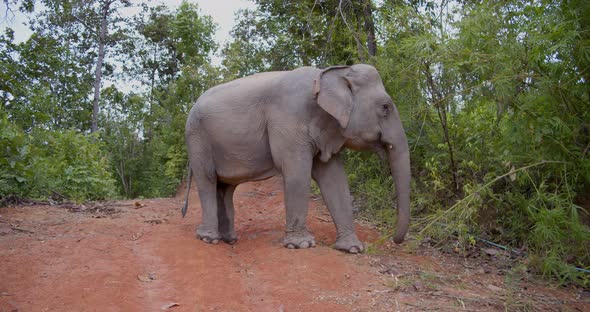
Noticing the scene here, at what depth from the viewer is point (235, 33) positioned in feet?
58.9

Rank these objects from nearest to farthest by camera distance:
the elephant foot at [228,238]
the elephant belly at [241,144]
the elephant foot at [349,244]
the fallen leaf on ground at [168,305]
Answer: the fallen leaf on ground at [168,305]
the elephant foot at [349,244]
the elephant belly at [241,144]
the elephant foot at [228,238]

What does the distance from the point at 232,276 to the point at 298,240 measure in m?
0.98

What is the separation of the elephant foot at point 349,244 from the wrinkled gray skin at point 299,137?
11 millimetres

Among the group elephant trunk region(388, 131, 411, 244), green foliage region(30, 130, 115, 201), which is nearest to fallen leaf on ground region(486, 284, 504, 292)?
elephant trunk region(388, 131, 411, 244)

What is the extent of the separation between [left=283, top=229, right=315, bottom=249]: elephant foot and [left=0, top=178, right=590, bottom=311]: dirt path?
0.37 feet

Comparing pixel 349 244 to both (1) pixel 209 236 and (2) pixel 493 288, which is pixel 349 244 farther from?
A: (1) pixel 209 236

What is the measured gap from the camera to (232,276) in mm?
4984

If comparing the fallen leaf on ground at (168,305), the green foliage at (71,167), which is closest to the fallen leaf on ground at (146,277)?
the fallen leaf on ground at (168,305)

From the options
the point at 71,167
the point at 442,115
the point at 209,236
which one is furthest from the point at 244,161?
the point at 71,167

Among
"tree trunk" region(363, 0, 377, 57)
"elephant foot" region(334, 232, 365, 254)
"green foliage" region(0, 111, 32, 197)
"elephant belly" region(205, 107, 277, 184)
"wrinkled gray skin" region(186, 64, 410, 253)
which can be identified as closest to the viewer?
"wrinkled gray skin" region(186, 64, 410, 253)

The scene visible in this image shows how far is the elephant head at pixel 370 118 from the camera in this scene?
556 cm

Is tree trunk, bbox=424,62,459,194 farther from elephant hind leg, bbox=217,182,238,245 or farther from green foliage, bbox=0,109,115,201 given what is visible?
green foliage, bbox=0,109,115,201

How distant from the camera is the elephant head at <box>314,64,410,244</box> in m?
5.56

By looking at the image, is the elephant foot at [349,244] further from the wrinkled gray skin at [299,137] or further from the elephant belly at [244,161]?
the elephant belly at [244,161]
